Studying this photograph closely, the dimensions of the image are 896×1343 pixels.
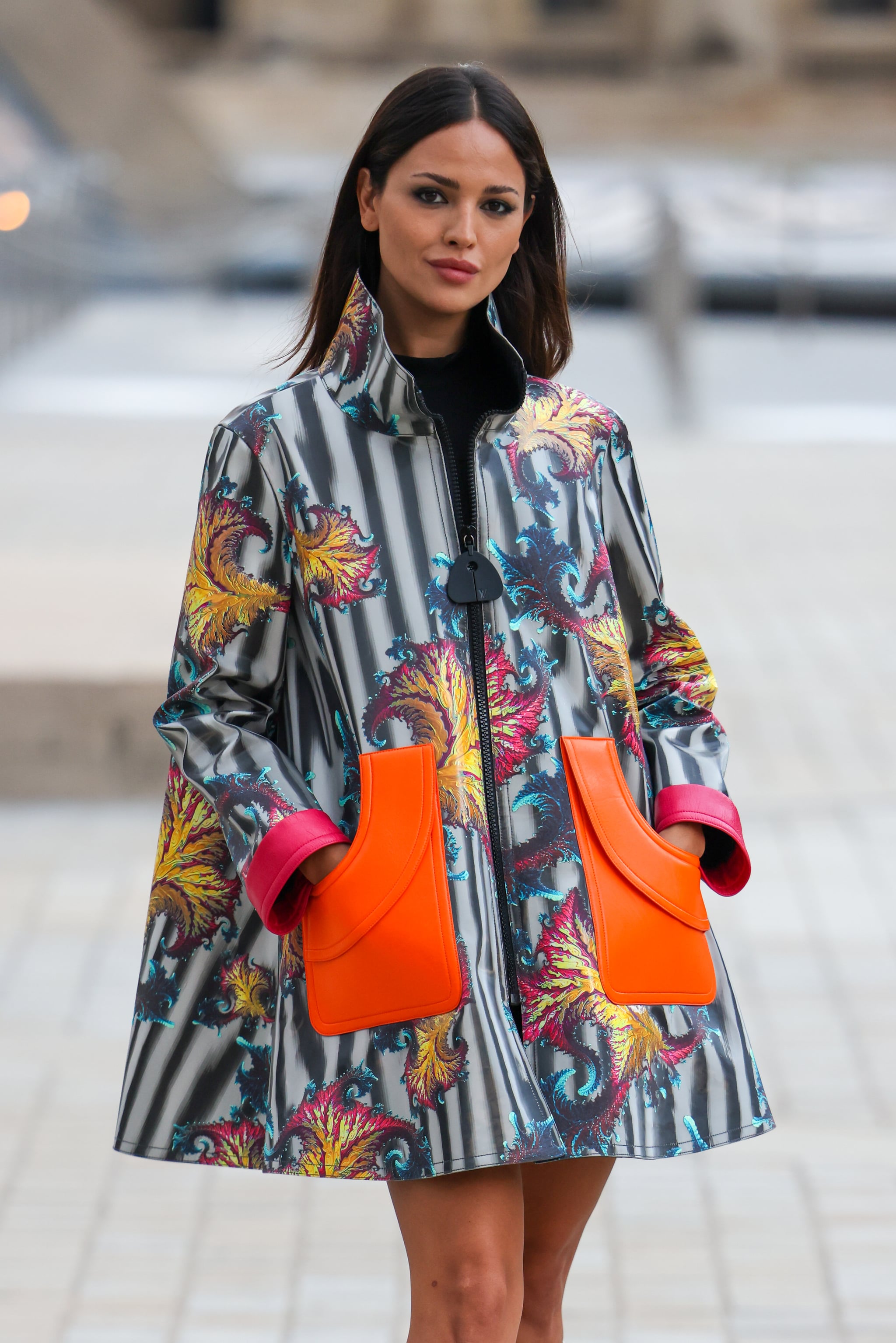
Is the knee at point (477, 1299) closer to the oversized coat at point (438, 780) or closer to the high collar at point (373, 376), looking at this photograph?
the oversized coat at point (438, 780)

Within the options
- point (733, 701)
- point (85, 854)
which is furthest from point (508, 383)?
point (733, 701)

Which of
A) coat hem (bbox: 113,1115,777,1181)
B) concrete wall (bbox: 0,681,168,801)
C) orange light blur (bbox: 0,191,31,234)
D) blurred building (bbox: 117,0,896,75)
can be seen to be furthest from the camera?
blurred building (bbox: 117,0,896,75)

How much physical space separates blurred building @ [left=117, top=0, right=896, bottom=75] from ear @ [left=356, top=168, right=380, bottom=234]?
31.4 metres

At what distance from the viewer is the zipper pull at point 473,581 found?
2012 mm

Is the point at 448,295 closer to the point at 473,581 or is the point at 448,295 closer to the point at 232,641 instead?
the point at 473,581

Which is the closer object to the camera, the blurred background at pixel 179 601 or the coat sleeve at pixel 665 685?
the coat sleeve at pixel 665 685

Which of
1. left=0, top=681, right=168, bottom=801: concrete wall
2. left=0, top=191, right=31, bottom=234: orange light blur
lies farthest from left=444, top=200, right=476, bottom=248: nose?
left=0, top=191, right=31, bottom=234: orange light blur

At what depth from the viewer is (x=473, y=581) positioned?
202 centimetres

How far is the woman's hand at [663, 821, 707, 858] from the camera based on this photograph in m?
2.10

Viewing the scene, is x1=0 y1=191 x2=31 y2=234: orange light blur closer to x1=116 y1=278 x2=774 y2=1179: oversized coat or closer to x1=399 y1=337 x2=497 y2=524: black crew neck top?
x1=399 y1=337 x2=497 y2=524: black crew neck top

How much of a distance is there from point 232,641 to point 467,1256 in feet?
2.30

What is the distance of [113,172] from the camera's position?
2266 cm

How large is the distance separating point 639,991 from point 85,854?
394cm

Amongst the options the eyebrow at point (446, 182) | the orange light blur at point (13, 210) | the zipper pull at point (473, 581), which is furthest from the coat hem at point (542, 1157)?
the orange light blur at point (13, 210)
